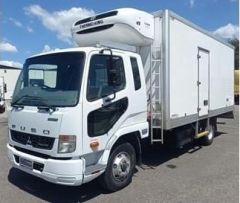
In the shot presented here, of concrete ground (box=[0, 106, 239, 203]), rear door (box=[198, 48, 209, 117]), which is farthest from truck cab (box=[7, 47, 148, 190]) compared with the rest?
rear door (box=[198, 48, 209, 117])

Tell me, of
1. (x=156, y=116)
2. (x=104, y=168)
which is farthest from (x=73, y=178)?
(x=156, y=116)

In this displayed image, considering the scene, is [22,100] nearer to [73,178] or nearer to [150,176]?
[73,178]

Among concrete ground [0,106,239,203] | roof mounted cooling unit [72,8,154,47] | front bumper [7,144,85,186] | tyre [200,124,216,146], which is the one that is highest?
roof mounted cooling unit [72,8,154,47]

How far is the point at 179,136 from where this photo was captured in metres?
7.11

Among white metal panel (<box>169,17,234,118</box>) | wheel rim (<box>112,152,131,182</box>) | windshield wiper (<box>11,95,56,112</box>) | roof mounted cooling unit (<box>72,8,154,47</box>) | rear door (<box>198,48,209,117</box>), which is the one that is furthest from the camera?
rear door (<box>198,48,209,117</box>)

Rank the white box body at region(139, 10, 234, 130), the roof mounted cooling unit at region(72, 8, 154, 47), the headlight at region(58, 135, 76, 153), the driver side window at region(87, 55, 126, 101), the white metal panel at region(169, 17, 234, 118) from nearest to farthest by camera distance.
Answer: the headlight at region(58, 135, 76, 153) → the driver side window at region(87, 55, 126, 101) → the roof mounted cooling unit at region(72, 8, 154, 47) → the white box body at region(139, 10, 234, 130) → the white metal panel at region(169, 17, 234, 118)

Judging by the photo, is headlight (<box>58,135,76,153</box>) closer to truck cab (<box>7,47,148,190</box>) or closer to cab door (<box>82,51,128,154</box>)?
truck cab (<box>7,47,148,190</box>)

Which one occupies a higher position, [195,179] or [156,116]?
[156,116]

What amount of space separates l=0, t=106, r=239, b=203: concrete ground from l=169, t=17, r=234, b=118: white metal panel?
119 cm

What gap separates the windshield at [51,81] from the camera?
4.70 meters

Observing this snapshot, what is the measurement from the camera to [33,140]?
4.91 meters

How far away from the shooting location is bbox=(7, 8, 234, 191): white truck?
15.2ft

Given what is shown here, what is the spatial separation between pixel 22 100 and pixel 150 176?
281cm

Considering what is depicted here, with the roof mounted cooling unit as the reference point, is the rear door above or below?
below
